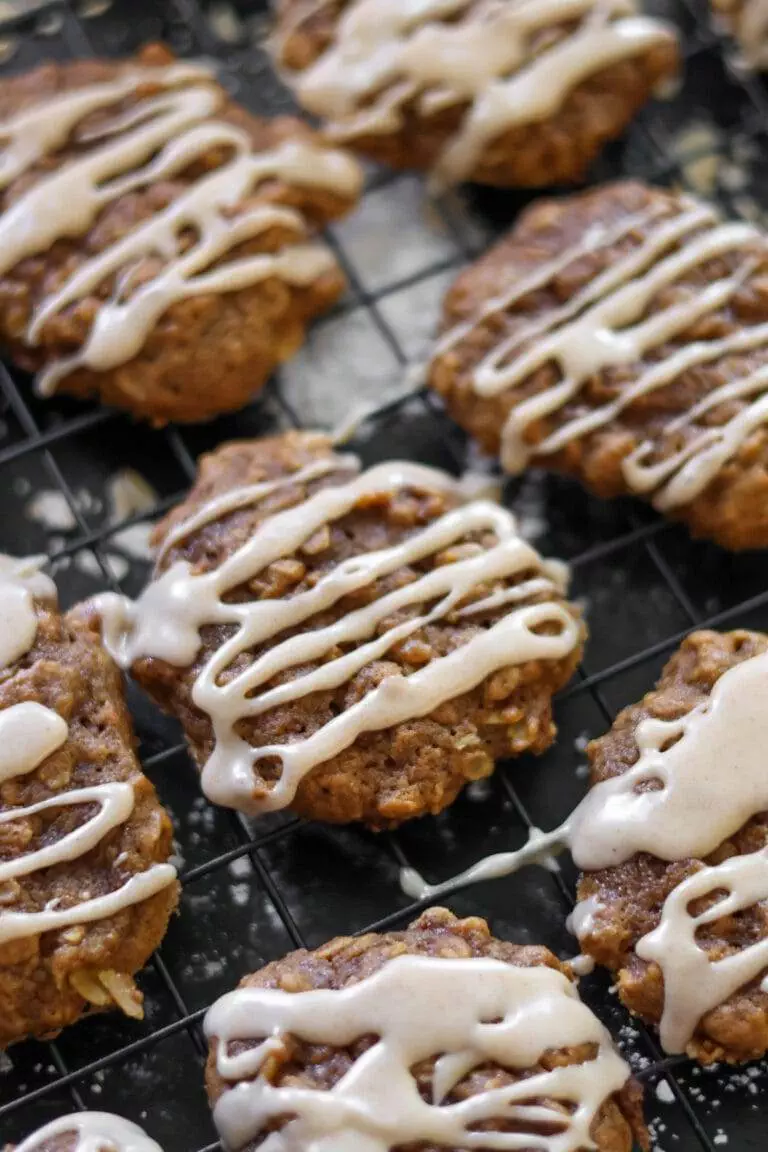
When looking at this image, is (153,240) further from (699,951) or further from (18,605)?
(699,951)

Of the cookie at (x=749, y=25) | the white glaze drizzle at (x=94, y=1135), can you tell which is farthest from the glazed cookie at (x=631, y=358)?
the white glaze drizzle at (x=94, y=1135)

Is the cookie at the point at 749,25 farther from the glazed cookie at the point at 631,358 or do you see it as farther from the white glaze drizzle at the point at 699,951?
the white glaze drizzle at the point at 699,951

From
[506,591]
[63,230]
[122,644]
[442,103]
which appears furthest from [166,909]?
[442,103]

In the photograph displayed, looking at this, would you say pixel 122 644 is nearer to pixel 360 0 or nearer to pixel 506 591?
pixel 506 591

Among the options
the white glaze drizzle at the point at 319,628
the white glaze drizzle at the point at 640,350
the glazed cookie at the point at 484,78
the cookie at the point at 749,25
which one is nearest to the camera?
the white glaze drizzle at the point at 319,628

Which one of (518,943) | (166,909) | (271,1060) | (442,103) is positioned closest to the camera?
(271,1060)

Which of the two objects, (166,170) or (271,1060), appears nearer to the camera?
(271,1060)

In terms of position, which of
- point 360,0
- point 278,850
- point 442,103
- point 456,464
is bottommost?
point 278,850
